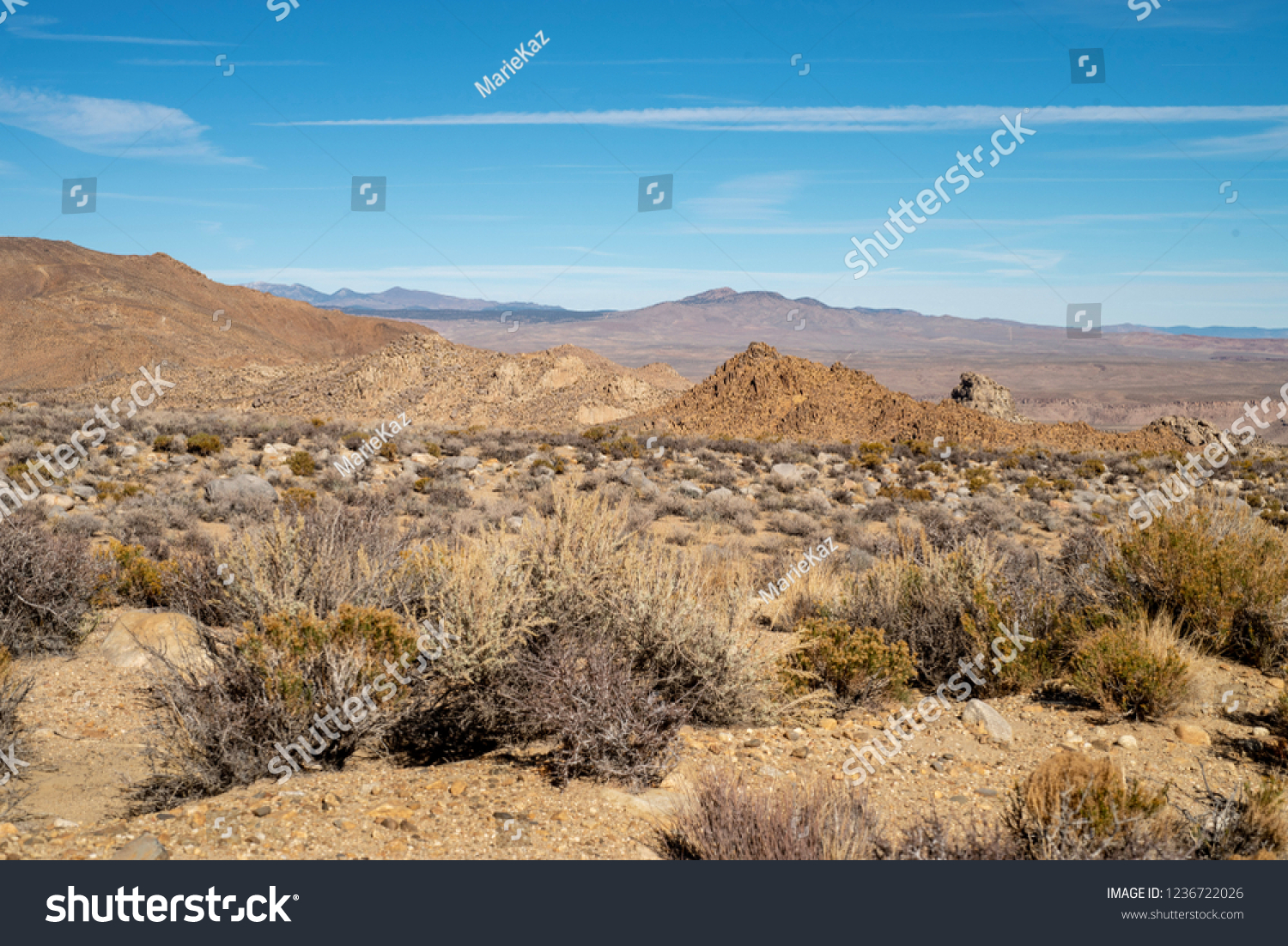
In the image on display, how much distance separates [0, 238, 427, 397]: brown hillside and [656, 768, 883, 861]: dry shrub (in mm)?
48261

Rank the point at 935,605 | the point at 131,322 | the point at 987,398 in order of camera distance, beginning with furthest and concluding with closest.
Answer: the point at 131,322, the point at 987,398, the point at 935,605

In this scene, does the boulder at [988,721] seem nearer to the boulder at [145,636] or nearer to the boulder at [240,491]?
the boulder at [145,636]

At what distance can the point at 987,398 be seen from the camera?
107 feet

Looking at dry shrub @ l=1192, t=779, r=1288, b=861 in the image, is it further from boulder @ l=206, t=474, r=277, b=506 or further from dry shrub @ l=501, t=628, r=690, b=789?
boulder @ l=206, t=474, r=277, b=506

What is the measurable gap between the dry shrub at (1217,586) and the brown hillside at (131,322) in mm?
48676

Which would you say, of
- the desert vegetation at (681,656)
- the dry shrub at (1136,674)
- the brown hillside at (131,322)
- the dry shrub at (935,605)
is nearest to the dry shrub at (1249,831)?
the desert vegetation at (681,656)

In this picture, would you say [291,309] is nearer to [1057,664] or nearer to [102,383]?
[102,383]

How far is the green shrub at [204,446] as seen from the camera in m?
16.0

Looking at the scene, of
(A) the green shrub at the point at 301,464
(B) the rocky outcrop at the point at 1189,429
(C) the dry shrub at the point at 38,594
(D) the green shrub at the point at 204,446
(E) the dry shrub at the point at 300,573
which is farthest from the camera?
(B) the rocky outcrop at the point at 1189,429

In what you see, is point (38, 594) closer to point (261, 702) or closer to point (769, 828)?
point (261, 702)

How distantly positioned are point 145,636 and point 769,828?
540cm

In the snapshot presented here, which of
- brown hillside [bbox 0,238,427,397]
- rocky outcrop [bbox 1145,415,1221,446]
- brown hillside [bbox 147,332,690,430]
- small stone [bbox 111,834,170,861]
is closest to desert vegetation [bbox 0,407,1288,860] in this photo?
small stone [bbox 111,834,170,861]

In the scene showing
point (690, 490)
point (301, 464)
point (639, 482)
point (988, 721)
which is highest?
point (301, 464)

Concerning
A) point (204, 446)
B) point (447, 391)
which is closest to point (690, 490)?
point (204, 446)
